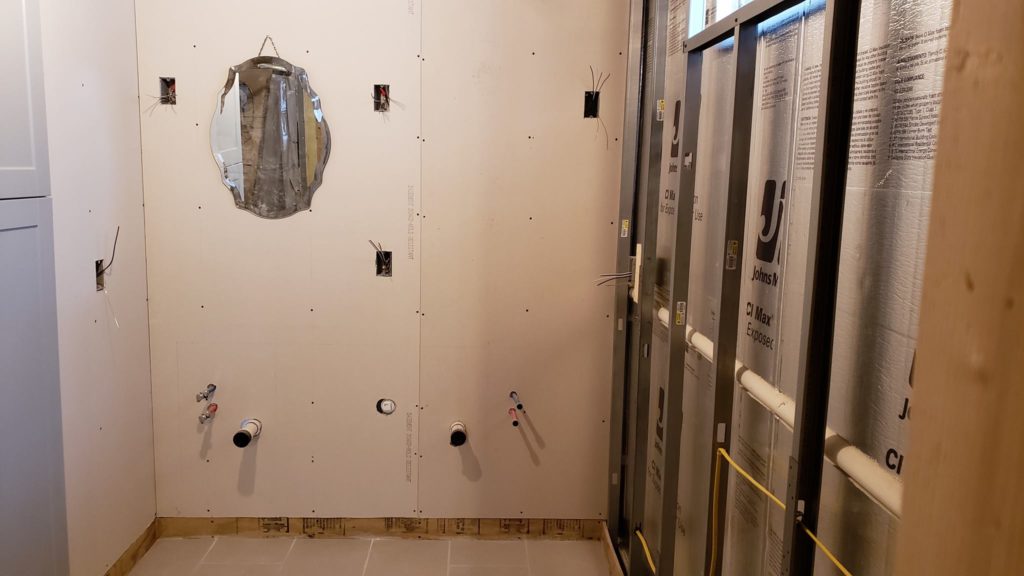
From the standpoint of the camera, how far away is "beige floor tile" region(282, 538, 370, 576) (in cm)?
297

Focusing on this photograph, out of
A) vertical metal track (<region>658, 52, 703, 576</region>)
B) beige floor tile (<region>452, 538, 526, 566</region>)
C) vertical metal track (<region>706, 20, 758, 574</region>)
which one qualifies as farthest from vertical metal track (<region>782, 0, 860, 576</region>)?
beige floor tile (<region>452, 538, 526, 566</region>)

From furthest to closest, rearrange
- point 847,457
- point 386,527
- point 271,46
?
1. point 386,527
2. point 271,46
3. point 847,457

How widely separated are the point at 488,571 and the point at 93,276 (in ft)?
5.70

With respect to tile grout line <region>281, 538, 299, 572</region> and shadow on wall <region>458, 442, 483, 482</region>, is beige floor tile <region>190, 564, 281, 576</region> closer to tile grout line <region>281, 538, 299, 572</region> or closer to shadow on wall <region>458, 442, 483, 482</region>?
tile grout line <region>281, 538, 299, 572</region>

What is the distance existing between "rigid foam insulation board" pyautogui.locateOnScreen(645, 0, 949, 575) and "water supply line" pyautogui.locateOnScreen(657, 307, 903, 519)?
1.1 inches

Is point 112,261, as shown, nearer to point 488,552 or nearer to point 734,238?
point 488,552

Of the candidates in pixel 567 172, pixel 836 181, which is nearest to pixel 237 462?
pixel 567 172

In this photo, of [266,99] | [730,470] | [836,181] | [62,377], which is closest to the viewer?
[836,181]

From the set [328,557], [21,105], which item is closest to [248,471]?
[328,557]

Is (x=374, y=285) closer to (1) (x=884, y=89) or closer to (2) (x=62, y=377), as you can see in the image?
(2) (x=62, y=377)

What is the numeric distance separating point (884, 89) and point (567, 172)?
5.80ft

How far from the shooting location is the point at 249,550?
10.2 feet

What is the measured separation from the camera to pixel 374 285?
307cm

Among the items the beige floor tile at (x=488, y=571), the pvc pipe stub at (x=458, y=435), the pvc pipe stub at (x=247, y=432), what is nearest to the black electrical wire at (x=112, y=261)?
the pvc pipe stub at (x=247, y=432)
